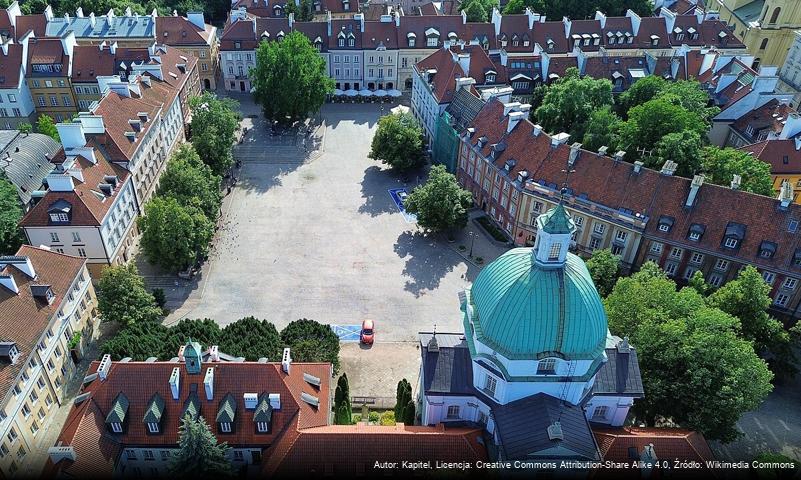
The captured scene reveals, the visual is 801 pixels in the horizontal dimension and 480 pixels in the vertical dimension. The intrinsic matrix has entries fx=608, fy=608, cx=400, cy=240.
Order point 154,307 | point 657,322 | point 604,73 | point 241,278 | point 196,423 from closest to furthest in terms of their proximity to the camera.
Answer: point 196,423 < point 657,322 < point 154,307 < point 241,278 < point 604,73

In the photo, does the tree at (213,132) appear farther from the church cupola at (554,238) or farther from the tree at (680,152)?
the tree at (680,152)

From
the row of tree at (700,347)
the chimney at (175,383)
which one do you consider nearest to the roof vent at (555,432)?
the row of tree at (700,347)

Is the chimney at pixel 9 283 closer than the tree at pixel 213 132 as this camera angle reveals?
Yes

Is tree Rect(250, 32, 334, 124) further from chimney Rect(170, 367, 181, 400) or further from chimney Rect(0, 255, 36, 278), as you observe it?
chimney Rect(170, 367, 181, 400)

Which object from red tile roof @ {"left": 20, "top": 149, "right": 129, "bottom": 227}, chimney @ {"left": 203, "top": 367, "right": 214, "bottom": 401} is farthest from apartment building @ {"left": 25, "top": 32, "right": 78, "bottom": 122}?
chimney @ {"left": 203, "top": 367, "right": 214, "bottom": 401}

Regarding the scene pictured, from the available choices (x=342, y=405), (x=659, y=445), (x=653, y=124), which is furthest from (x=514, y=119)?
(x=659, y=445)

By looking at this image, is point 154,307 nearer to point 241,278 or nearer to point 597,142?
point 241,278

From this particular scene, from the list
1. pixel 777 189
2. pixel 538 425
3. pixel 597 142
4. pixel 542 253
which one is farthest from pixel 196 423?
pixel 777 189
